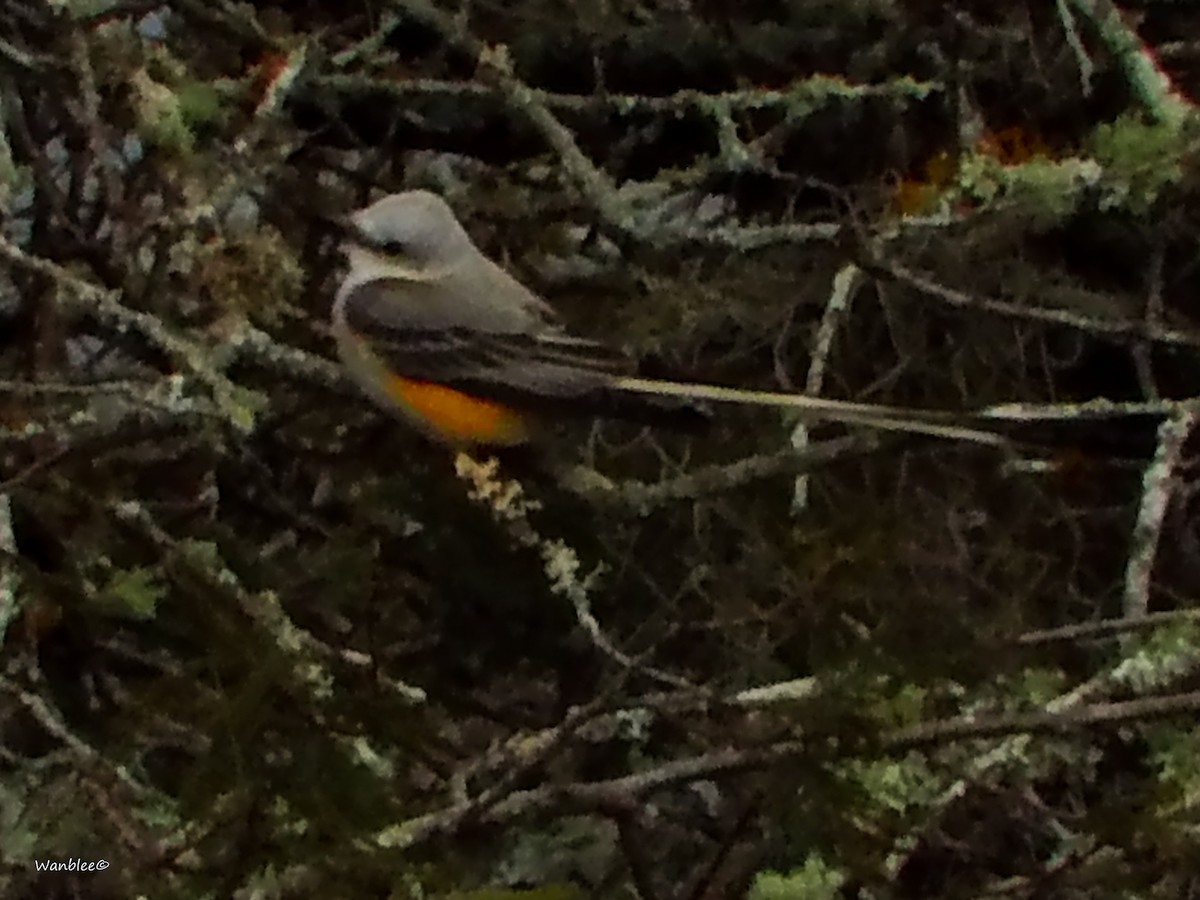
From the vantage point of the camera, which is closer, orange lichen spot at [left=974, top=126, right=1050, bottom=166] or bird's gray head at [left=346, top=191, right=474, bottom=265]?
bird's gray head at [left=346, top=191, right=474, bottom=265]

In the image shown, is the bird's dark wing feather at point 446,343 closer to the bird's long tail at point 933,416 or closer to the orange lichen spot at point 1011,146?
the bird's long tail at point 933,416

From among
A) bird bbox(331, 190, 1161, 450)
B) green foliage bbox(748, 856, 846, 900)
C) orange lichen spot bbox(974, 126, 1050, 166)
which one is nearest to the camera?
green foliage bbox(748, 856, 846, 900)

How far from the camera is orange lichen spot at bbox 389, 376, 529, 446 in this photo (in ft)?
2.68

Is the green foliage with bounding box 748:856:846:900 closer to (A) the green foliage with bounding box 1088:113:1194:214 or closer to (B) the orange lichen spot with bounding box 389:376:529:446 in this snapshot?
(B) the orange lichen spot with bounding box 389:376:529:446

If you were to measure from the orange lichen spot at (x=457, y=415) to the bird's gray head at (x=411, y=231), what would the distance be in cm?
7

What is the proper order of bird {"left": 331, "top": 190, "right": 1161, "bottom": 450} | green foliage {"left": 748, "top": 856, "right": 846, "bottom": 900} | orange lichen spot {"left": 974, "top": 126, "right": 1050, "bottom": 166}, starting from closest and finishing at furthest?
green foliage {"left": 748, "top": 856, "right": 846, "bottom": 900} < bird {"left": 331, "top": 190, "right": 1161, "bottom": 450} < orange lichen spot {"left": 974, "top": 126, "right": 1050, "bottom": 166}

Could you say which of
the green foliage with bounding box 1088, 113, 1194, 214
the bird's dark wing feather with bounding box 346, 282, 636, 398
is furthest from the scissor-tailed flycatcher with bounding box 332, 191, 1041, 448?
the green foliage with bounding box 1088, 113, 1194, 214

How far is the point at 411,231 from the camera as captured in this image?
0.81 metres

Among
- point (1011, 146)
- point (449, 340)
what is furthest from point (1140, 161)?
point (449, 340)

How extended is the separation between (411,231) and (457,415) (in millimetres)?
110

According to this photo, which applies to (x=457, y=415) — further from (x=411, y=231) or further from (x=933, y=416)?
(x=933, y=416)

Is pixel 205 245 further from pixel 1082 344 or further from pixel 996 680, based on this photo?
pixel 1082 344

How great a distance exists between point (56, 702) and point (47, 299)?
294mm

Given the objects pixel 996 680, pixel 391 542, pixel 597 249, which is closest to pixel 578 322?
pixel 597 249
